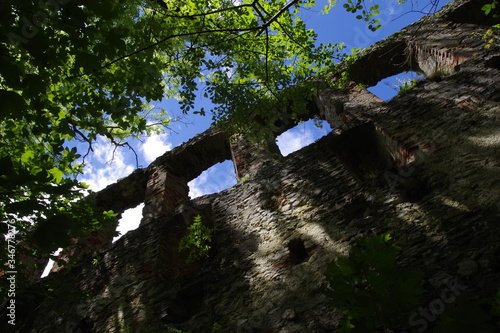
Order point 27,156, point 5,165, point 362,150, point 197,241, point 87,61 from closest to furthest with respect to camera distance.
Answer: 1. point 5,165
2. point 87,61
3. point 27,156
4. point 197,241
5. point 362,150

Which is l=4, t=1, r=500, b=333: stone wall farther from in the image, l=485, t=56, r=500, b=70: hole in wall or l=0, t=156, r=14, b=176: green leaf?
l=0, t=156, r=14, b=176: green leaf

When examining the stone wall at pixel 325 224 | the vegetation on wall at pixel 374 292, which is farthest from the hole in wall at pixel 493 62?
the vegetation on wall at pixel 374 292

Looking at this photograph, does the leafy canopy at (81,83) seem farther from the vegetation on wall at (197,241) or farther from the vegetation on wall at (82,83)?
the vegetation on wall at (197,241)

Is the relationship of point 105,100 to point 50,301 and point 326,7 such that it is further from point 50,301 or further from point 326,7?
point 326,7

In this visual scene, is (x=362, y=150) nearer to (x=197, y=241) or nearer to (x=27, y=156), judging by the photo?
(x=197, y=241)

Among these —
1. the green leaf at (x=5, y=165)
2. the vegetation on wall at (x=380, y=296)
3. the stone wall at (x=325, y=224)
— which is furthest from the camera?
the stone wall at (x=325, y=224)

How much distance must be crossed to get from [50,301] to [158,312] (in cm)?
221

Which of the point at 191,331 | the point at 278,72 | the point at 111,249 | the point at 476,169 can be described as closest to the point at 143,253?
the point at 111,249

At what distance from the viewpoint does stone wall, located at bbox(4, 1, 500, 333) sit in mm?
3418

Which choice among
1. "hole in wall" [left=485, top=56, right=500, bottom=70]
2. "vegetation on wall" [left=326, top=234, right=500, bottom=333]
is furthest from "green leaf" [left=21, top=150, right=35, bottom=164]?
"hole in wall" [left=485, top=56, right=500, bottom=70]

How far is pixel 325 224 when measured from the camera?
4.44 metres

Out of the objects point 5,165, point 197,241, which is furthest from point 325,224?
A: point 5,165

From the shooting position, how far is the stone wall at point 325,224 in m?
3.42

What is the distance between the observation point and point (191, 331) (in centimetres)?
400
